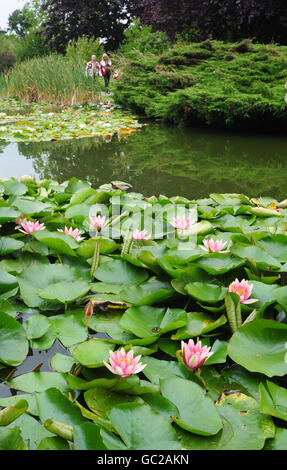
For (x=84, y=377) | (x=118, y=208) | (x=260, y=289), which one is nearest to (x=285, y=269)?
(x=260, y=289)

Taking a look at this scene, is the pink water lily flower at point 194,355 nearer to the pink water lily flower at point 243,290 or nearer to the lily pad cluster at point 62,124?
the pink water lily flower at point 243,290

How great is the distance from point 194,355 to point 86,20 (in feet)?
56.9

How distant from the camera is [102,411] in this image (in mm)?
747

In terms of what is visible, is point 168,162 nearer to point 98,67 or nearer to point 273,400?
point 273,400

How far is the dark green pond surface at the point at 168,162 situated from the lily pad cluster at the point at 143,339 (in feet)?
4.01

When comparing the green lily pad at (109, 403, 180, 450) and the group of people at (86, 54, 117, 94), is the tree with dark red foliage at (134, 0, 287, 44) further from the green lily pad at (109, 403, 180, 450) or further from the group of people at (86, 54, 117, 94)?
the green lily pad at (109, 403, 180, 450)

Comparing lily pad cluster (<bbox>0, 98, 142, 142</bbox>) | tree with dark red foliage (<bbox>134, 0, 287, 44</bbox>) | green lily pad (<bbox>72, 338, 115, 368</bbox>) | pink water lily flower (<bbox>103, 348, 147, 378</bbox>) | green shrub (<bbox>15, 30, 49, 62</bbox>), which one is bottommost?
green lily pad (<bbox>72, 338, 115, 368</bbox>)

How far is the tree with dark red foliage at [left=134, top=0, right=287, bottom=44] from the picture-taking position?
259 inches

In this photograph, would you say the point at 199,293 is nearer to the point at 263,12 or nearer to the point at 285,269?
the point at 285,269

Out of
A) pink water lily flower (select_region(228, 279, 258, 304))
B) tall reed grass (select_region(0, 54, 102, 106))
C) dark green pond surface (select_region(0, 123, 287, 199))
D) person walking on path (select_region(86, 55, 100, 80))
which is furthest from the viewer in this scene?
person walking on path (select_region(86, 55, 100, 80))

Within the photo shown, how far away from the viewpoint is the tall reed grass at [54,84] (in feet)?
24.4

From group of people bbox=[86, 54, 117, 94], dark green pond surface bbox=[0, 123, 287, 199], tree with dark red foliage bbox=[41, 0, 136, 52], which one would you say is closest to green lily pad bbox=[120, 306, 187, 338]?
dark green pond surface bbox=[0, 123, 287, 199]

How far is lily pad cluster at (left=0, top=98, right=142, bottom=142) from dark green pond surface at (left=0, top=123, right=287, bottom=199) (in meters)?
0.19

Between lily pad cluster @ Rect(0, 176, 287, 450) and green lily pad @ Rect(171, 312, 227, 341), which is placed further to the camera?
green lily pad @ Rect(171, 312, 227, 341)
